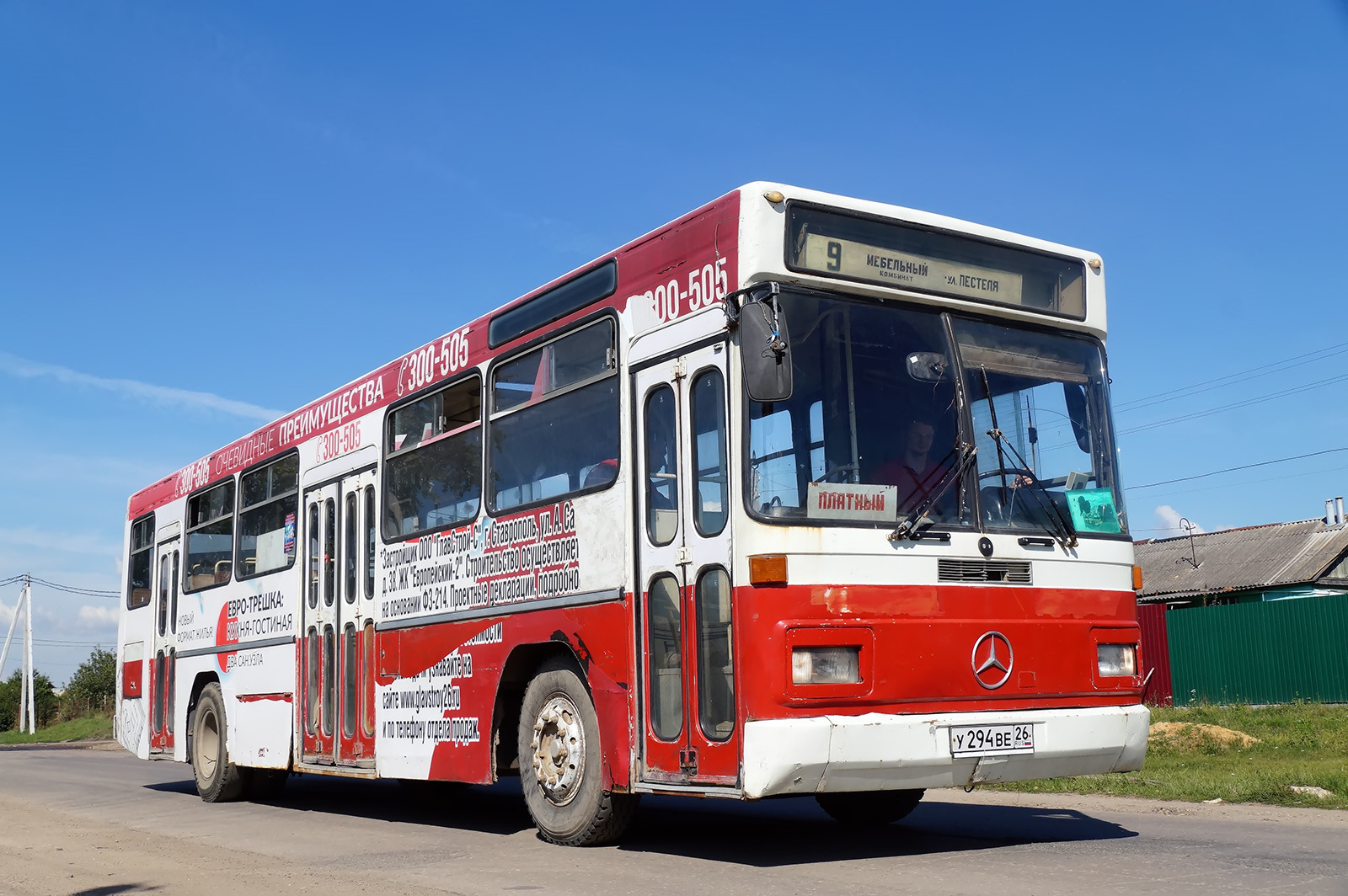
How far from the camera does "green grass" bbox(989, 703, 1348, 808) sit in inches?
438

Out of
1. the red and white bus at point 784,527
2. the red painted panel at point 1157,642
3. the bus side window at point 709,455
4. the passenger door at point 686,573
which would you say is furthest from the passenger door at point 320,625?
the red painted panel at point 1157,642

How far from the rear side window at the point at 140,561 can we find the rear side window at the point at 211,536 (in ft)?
4.62

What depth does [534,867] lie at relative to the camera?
7.61 m

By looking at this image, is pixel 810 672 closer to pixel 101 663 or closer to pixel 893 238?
pixel 893 238

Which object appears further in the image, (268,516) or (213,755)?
(213,755)

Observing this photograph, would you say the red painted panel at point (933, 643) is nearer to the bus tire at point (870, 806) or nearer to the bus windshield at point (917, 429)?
the bus windshield at point (917, 429)

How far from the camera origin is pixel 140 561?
16469 mm

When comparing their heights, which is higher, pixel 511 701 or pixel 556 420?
pixel 556 420

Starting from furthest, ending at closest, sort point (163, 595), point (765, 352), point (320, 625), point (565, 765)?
point (163, 595) → point (320, 625) → point (565, 765) → point (765, 352)

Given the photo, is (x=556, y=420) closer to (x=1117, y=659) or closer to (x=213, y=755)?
(x=1117, y=659)

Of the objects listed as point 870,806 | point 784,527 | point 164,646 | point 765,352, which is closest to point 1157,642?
point 164,646

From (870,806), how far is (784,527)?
10.6 ft

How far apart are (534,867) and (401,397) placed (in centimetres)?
456

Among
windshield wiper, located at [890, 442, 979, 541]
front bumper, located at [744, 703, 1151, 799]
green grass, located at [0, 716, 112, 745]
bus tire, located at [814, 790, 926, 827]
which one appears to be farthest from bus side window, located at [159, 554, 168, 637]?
green grass, located at [0, 716, 112, 745]
